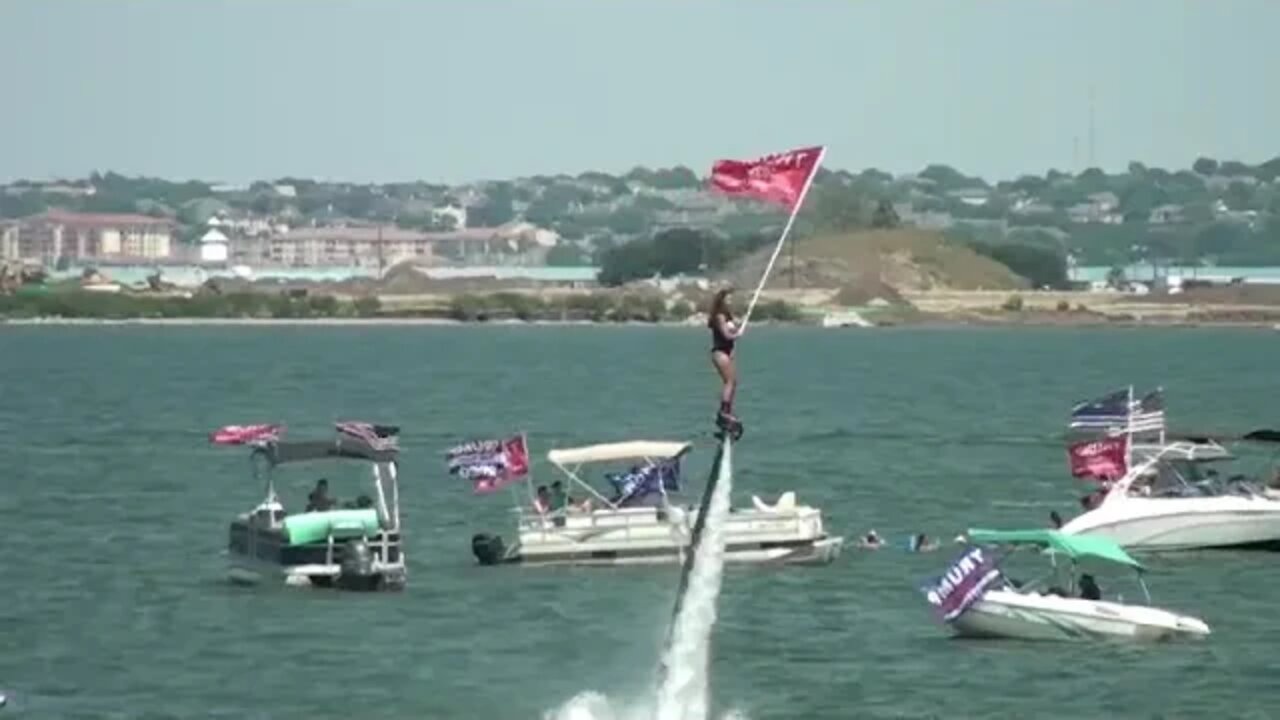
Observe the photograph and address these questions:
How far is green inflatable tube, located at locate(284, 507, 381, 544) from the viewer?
7488cm

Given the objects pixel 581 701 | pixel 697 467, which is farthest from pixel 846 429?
pixel 581 701

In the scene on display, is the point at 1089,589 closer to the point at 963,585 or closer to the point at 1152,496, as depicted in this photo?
the point at 963,585

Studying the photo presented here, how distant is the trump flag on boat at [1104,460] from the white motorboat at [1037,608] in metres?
14.6

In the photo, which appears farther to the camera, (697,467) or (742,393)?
(742,393)

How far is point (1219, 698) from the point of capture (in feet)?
202

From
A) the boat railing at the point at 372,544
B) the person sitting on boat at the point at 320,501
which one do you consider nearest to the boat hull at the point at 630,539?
the boat railing at the point at 372,544

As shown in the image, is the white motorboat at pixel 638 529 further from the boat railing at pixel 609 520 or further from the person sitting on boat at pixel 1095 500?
the person sitting on boat at pixel 1095 500

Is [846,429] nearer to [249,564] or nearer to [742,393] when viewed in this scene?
[742,393]

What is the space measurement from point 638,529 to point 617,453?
2.71 meters

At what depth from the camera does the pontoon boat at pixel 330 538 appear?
74.9 metres

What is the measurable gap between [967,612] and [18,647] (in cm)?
1837

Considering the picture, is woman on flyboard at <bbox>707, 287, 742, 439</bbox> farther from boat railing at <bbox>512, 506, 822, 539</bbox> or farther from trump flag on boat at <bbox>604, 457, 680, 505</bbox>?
trump flag on boat at <bbox>604, 457, 680, 505</bbox>

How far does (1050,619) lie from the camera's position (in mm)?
66188

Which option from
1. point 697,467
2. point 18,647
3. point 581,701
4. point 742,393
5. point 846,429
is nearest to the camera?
point 581,701
